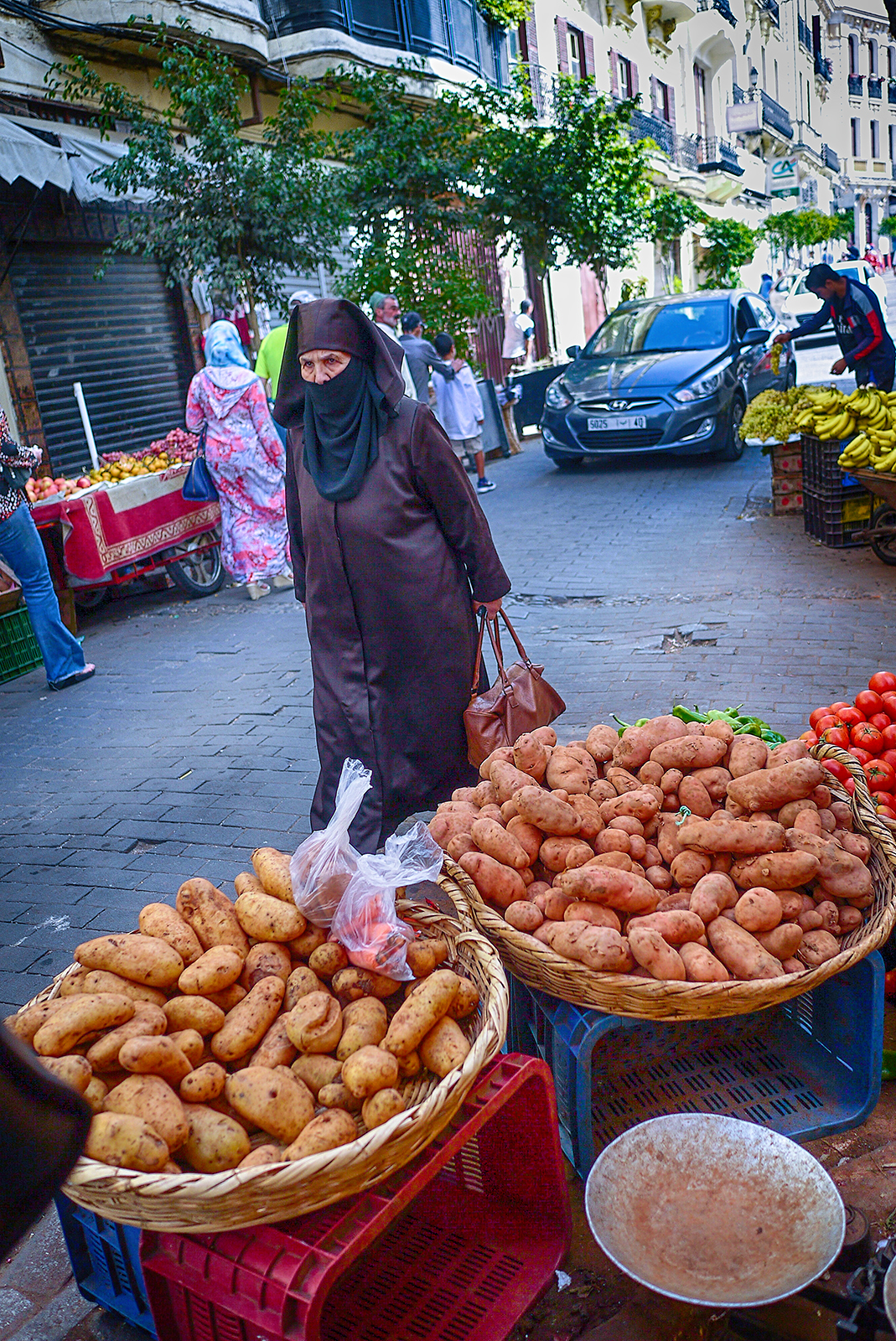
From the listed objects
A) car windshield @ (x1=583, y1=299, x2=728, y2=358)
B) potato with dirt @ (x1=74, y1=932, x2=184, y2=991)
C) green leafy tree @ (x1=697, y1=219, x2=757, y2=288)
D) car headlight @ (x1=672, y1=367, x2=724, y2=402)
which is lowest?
potato with dirt @ (x1=74, y1=932, x2=184, y2=991)

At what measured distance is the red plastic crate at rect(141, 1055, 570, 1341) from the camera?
1.75 metres

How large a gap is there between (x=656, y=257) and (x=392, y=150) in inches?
790

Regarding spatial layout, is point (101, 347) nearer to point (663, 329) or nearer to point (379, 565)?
point (663, 329)

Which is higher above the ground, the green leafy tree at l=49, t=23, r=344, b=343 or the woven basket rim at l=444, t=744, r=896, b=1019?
the green leafy tree at l=49, t=23, r=344, b=343

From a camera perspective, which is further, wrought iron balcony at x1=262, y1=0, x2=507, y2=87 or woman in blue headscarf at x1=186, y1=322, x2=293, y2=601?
wrought iron balcony at x1=262, y1=0, x2=507, y2=87

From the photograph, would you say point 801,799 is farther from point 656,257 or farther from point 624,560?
point 656,257

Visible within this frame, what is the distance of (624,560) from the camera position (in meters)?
8.82

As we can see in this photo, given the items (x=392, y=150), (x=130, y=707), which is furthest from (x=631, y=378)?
(x=130, y=707)

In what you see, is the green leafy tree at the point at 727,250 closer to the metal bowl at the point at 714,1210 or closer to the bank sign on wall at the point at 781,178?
the bank sign on wall at the point at 781,178

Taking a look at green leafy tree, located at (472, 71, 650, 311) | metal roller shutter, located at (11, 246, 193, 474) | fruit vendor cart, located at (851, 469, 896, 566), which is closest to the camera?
fruit vendor cart, located at (851, 469, 896, 566)

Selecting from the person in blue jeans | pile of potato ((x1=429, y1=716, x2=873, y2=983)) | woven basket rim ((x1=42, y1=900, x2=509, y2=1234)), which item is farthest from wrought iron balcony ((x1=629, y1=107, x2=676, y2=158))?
woven basket rim ((x1=42, y1=900, x2=509, y2=1234))

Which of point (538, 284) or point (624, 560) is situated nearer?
point (624, 560)

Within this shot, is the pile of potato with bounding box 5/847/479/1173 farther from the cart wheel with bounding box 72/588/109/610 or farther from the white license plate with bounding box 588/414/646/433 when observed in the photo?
the white license plate with bounding box 588/414/646/433

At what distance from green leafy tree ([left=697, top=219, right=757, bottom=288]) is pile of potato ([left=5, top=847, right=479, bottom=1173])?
30.1 m
